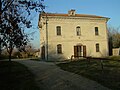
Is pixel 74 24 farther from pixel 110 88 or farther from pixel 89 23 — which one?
pixel 110 88

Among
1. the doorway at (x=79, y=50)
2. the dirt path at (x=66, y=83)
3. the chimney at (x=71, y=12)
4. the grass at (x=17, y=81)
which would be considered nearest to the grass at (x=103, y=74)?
the dirt path at (x=66, y=83)

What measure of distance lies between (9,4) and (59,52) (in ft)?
79.6

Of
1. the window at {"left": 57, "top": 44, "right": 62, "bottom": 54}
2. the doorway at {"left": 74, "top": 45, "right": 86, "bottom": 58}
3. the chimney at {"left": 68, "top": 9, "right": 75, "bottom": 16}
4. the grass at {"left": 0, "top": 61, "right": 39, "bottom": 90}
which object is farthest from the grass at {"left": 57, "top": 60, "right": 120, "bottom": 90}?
the chimney at {"left": 68, "top": 9, "right": 75, "bottom": 16}

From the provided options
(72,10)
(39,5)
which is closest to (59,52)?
(72,10)

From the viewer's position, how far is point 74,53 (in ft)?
118

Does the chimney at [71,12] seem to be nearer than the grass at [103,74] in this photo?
No

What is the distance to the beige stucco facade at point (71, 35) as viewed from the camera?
34.6 metres

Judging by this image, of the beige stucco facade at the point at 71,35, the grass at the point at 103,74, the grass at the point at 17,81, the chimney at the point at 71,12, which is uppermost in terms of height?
the chimney at the point at 71,12

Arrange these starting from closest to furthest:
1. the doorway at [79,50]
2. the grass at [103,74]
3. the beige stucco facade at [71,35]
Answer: the grass at [103,74] < the beige stucco facade at [71,35] < the doorway at [79,50]

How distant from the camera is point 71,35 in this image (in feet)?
118

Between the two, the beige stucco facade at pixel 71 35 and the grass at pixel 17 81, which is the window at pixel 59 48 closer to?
the beige stucco facade at pixel 71 35

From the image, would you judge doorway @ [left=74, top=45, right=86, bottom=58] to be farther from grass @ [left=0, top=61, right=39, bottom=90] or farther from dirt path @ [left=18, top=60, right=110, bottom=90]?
dirt path @ [left=18, top=60, right=110, bottom=90]

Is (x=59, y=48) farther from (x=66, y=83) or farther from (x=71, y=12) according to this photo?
(x=66, y=83)

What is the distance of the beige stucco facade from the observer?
34594mm
